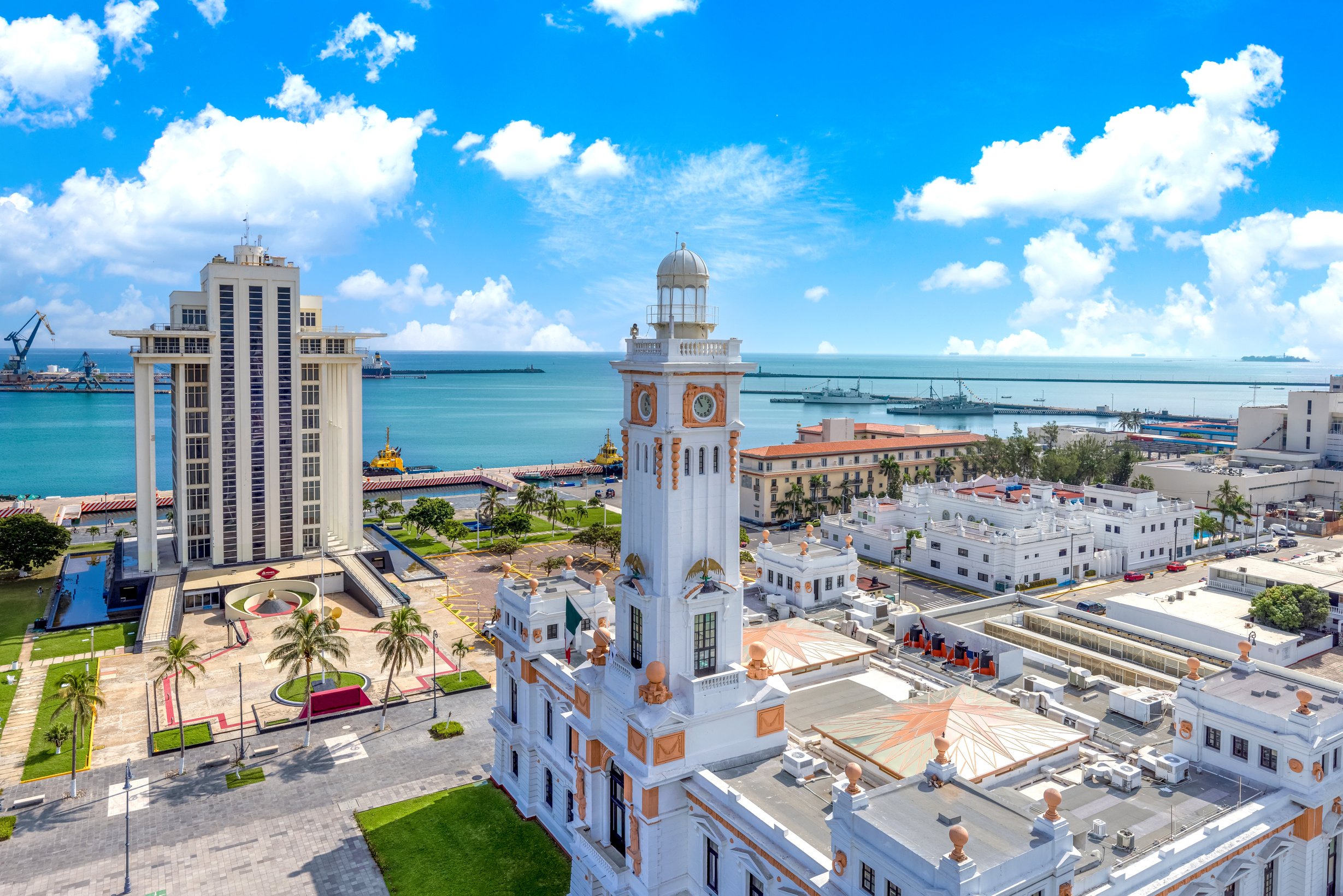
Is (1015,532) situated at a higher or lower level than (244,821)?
higher

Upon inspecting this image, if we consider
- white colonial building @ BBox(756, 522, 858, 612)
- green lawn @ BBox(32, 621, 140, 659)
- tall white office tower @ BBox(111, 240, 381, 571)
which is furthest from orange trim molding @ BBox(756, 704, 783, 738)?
tall white office tower @ BBox(111, 240, 381, 571)

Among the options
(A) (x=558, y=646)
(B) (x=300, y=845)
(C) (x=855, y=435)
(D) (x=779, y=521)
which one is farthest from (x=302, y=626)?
(C) (x=855, y=435)

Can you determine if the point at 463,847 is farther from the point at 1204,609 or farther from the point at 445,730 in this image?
the point at 1204,609

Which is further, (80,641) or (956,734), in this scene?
(80,641)

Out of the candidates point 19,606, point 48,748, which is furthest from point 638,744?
point 19,606

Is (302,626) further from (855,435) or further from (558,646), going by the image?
(855,435)

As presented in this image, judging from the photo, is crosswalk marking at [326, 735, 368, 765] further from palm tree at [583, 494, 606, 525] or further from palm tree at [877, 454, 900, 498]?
palm tree at [877, 454, 900, 498]
